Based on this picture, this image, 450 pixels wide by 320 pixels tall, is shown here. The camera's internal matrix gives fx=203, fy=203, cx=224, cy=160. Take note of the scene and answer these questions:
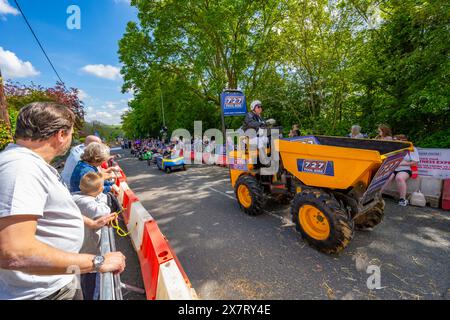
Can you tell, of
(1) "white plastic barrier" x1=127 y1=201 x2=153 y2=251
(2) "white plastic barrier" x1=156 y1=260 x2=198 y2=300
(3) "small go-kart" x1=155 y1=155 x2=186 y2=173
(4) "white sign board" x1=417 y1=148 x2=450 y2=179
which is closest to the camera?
(2) "white plastic barrier" x1=156 y1=260 x2=198 y2=300

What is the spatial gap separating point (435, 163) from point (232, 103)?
26.7 feet

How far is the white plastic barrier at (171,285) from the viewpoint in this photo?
66.4 inches

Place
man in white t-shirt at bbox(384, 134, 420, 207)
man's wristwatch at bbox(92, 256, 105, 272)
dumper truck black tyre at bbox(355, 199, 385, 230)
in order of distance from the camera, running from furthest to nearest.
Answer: man in white t-shirt at bbox(384, 134, 420, 207) < dumper truck black tyre at bbox(355, 199, 385, 230) < man's wristwatch at bbox(92, 256, 105, 272)

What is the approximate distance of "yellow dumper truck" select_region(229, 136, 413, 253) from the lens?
2.69 metres

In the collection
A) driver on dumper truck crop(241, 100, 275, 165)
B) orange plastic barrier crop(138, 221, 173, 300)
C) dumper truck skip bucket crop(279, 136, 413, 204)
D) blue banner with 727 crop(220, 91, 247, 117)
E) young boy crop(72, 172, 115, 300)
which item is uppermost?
blue banner with 727 crop(220, 91, 247, 117)

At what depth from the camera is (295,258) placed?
2.85 m

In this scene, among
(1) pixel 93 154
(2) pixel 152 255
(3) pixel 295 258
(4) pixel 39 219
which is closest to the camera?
(4) pixel 39 219

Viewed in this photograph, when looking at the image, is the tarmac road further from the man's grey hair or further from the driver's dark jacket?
the driver's dark jacket

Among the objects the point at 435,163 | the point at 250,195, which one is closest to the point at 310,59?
the point at 435,163

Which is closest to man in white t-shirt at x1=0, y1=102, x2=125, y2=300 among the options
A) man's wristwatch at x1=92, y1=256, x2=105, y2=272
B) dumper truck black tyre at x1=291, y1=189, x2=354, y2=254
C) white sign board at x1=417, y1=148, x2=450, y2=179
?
man's wristwatch at x1=92, y1=256, x2=105, y2=272

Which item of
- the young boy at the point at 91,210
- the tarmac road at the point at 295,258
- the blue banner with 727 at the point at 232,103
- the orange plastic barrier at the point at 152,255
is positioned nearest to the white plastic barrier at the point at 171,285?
the orange plastic barrier at the point at 152,255

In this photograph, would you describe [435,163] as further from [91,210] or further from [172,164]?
[172,164]

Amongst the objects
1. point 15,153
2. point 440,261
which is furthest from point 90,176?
point 440,261
